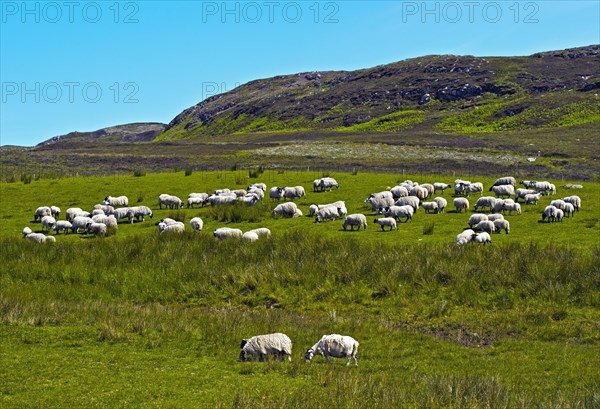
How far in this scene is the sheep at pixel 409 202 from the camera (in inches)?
1364

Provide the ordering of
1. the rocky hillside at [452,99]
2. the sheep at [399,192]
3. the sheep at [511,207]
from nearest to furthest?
1. the sheep at [511,207]
2. the sheep at [399,192]
3. the rocky hillside at [452,99]

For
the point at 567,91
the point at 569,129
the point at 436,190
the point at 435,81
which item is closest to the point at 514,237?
the point at 436,190

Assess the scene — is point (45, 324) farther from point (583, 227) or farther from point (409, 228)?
point (583, 227)

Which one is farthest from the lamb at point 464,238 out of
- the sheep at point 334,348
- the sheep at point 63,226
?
the sheep at point 63,226

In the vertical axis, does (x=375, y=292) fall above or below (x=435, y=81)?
below

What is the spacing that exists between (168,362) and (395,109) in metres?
151

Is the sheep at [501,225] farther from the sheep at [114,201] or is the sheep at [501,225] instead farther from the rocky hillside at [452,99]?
the rocky hillside at [452,99]

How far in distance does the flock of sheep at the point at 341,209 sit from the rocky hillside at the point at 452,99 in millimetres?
83540

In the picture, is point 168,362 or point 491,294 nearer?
point 168,362

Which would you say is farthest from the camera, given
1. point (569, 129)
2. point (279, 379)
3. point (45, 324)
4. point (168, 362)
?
point (569, 129)

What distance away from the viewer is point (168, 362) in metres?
12.0

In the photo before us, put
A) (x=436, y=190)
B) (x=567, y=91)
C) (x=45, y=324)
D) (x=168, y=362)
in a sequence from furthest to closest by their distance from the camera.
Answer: (x=567, y=91)
(x=436, y=190)
(x=45, y=324)
(x=168, y=362)

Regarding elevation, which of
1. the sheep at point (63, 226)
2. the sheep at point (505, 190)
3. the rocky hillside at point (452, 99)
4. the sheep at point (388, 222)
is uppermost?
the rocky hillside at point (452, 99)

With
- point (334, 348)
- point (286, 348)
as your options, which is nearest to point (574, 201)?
point (334, 348)
